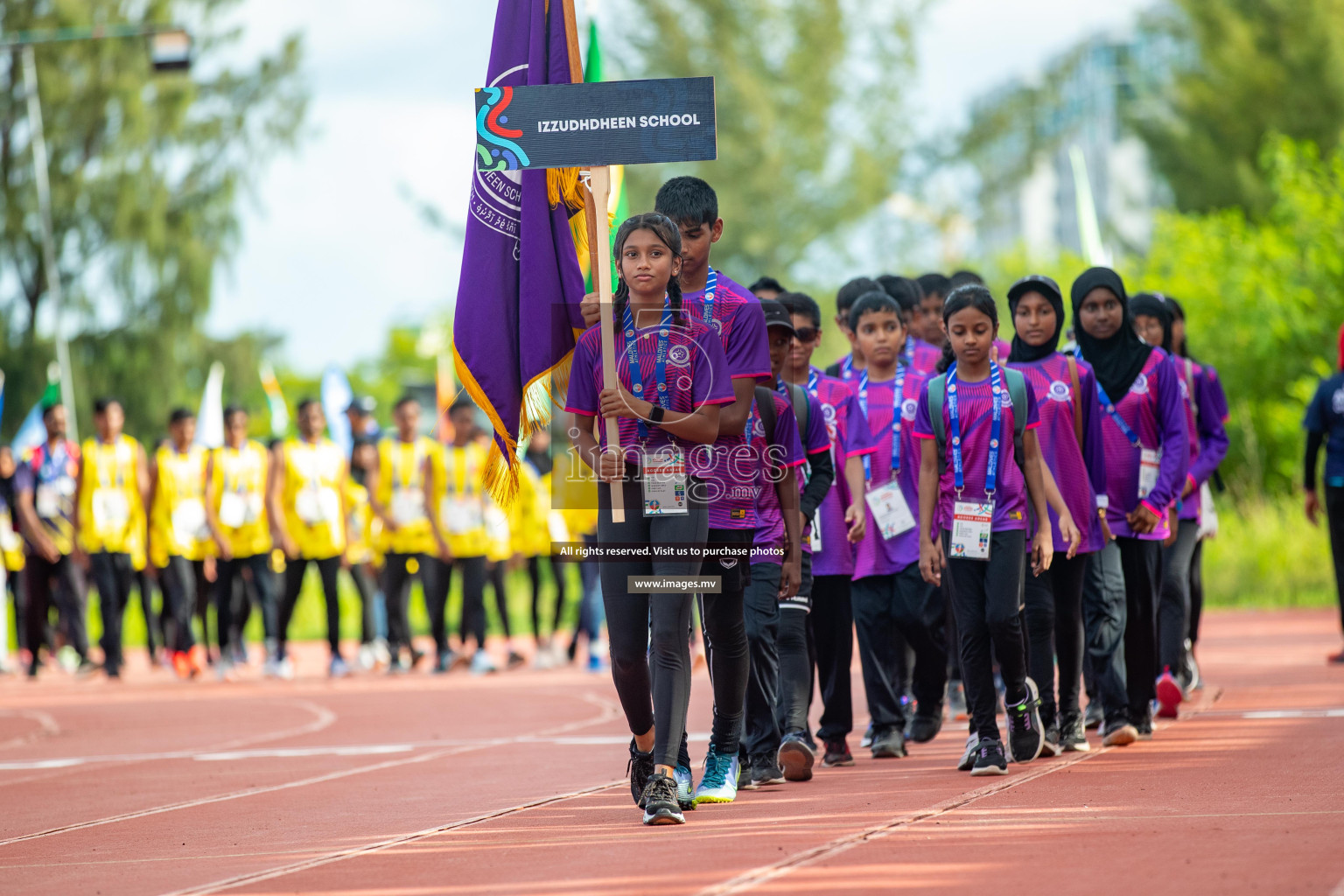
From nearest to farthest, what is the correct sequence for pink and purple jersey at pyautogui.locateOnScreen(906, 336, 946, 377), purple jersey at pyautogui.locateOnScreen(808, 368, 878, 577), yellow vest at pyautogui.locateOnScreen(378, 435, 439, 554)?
purple jersey at pyautogui.locateOnScreen(808, 368, 878, 577), pink and purple jersey at pyautogui.locateOnScreen(906, 336, 946, 377), yellow vest at pyautogui.locateOnScreen(378, 435, 439, 554)

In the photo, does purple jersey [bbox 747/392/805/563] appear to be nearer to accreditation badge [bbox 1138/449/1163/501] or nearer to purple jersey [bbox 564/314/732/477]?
purple jersey [bbox 564/314/732/477]

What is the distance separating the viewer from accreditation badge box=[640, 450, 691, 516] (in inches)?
249

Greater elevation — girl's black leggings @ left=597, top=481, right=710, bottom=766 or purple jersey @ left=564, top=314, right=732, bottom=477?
purple jersey @ left=564, top=314, right=732, bottom=477

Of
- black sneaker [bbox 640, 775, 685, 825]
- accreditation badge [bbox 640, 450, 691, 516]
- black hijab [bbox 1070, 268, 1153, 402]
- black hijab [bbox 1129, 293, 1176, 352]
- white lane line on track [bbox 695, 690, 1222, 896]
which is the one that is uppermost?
black hijab [bbox 1129, 293, 1176, 352]

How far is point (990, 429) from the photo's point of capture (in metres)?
7.56

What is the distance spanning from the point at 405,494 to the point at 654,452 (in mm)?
10574

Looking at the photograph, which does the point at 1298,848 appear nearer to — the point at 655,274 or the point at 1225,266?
the point at 655,274

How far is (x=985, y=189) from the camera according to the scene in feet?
165

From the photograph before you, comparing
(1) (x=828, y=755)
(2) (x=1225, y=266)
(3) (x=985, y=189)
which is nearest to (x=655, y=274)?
(1) (x=828, y=755)

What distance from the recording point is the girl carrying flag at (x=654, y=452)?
6.31m

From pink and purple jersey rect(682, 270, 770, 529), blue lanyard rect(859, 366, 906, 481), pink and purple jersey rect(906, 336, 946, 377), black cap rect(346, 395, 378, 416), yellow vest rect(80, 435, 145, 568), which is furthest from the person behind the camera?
black cap rect(346, 395, 378, 416)

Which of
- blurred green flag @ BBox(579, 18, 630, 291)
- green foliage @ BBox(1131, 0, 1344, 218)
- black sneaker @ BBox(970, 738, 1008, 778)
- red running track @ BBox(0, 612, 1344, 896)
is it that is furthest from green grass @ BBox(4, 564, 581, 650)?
green foliage @ BBox(1131, 0, 1344, 218)

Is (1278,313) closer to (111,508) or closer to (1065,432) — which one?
(111,508)

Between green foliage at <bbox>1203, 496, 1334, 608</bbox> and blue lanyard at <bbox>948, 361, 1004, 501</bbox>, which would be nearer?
blue lanyard at <bbox>948, 361, 1004, 501</bbox>
